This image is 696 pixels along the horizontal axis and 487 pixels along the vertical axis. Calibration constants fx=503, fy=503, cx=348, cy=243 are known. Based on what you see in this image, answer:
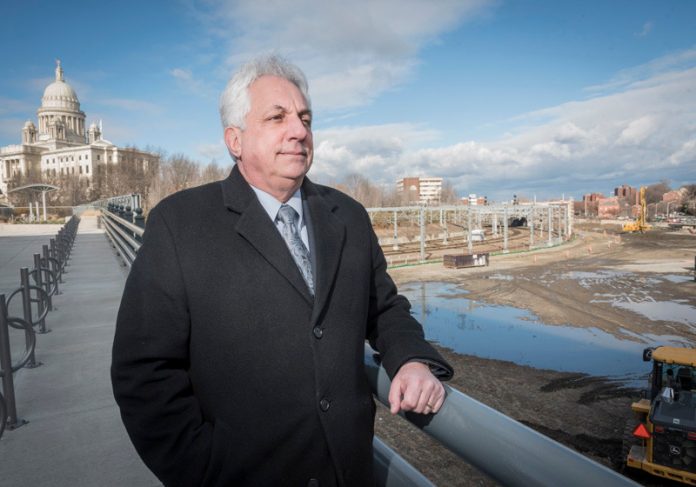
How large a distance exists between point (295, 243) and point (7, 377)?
8.75 feet

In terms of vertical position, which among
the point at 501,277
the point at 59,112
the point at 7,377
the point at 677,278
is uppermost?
the point at 59,112

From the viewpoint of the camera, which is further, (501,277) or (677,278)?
(501,277)

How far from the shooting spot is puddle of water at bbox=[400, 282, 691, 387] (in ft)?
44.1

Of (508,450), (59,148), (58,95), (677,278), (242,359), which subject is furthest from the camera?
(58,95)

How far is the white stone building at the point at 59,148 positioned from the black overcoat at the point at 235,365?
323 feet

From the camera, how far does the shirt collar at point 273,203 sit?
173cm

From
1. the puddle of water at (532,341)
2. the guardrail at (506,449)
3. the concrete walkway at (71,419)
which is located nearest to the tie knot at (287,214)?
the guardrail at (506,449)

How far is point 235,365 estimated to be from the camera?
4.95ft

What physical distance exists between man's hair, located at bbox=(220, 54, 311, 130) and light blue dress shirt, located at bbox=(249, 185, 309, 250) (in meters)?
0.27

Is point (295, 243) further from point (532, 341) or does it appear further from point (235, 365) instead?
point (532, 341)

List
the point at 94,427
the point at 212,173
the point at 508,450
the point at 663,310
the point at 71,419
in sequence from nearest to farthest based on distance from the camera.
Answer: the point at 508,450, the point at 94,427, the point at 71,419, the point at 663,310, the point at 212,173

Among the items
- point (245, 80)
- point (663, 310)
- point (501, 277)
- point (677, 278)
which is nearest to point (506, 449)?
point (245, 80)

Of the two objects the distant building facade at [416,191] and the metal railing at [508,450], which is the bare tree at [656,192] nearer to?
the distant building facade at [416,191]

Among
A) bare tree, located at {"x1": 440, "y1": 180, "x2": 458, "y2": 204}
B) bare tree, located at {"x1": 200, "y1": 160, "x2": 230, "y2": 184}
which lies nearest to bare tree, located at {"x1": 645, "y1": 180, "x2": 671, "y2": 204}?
bare tree, located at {"x1": 440, "y1": 180, "x2": 458, "y2": 204}
